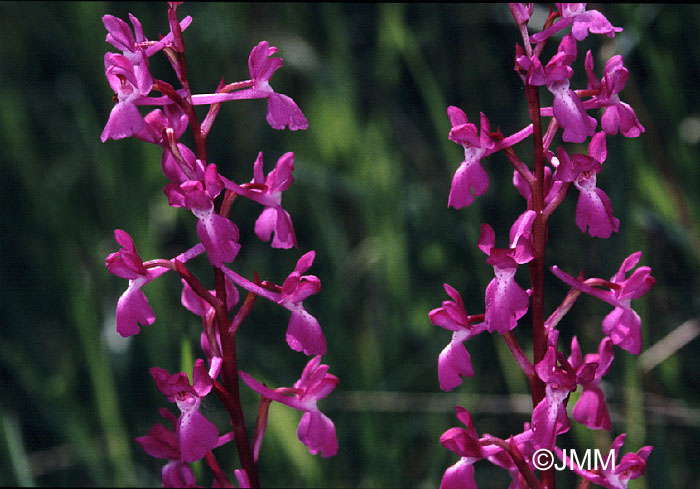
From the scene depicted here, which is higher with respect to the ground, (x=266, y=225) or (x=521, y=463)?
(x=266, y=225)

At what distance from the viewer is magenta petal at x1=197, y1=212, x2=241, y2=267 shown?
96cm

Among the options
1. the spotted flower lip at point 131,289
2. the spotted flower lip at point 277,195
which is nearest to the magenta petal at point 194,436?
the spotted flower lip at point 131,289

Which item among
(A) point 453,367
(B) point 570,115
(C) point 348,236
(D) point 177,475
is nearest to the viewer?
(B) point 570,115

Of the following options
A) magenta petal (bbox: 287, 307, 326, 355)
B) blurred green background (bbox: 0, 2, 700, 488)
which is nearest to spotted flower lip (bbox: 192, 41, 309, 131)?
magenta petal (bbox: 287, 307, 326, 355)

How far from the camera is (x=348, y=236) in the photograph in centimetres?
279

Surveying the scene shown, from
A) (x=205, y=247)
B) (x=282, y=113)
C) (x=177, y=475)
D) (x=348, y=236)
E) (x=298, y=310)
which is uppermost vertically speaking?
(x=282, y=113)

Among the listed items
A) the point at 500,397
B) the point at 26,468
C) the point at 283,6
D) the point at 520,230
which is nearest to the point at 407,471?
the point at 500,397

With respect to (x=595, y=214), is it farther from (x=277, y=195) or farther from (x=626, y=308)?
(x=277, y=195)

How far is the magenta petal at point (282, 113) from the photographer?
1.03 meters

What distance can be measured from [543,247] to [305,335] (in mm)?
286

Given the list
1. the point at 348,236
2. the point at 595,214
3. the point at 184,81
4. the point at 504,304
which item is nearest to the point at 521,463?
the point at 504,304

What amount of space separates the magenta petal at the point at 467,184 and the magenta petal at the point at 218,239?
24cm

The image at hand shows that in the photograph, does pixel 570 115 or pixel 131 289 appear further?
pixel 131 289

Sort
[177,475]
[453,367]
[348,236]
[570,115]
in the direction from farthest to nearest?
[348,236], [177,475], [453,367], [570,115]
